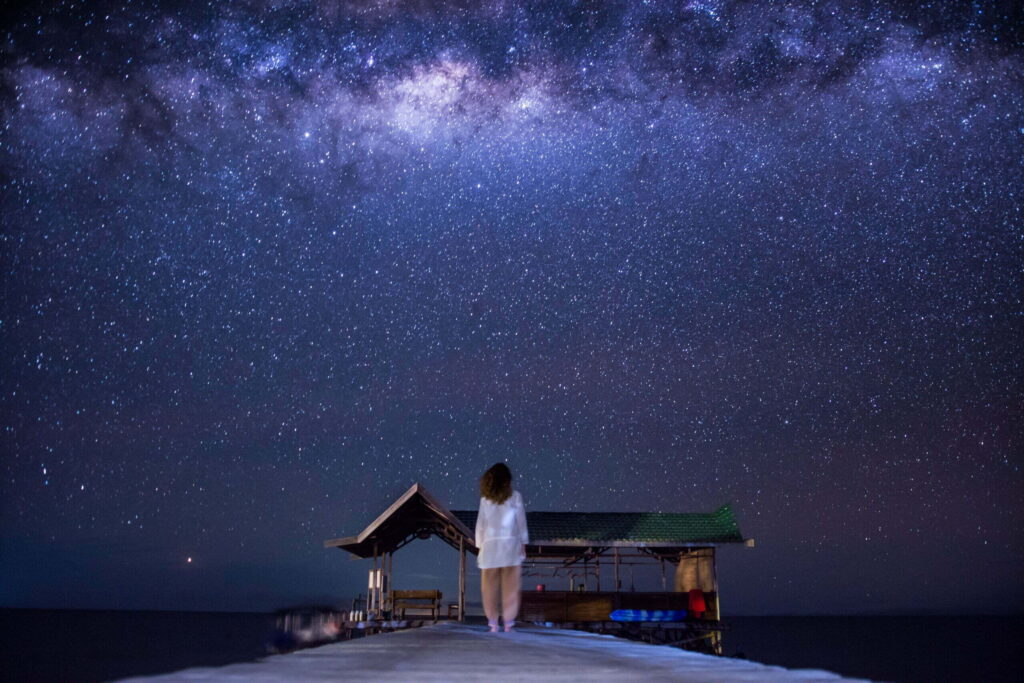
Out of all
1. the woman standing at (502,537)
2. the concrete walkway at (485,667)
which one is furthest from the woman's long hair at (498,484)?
the concrete walkway at (485,667)

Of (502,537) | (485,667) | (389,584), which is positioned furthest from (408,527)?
(485,667)

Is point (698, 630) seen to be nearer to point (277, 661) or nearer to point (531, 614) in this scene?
point (531, 614)

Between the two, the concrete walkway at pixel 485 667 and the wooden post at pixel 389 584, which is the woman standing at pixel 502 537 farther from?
the wooden post at pixel 389 584

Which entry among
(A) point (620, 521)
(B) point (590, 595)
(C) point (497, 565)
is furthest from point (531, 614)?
(C) point (497, 565)

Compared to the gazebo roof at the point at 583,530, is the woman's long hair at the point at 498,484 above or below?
above

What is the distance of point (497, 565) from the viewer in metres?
8.33

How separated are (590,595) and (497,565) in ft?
53.4

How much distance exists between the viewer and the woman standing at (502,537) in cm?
829

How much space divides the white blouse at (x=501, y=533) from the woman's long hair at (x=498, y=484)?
0.06m

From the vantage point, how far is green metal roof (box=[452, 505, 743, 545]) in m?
23.6

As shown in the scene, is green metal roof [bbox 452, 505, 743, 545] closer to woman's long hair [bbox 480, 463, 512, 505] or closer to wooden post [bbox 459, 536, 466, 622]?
wooden post [bbox 459, 536, 466, 622]

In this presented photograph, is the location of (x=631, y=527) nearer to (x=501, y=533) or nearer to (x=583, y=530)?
(x=583, y=530)

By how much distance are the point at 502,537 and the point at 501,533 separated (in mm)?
44

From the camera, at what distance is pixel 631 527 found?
2436cm
